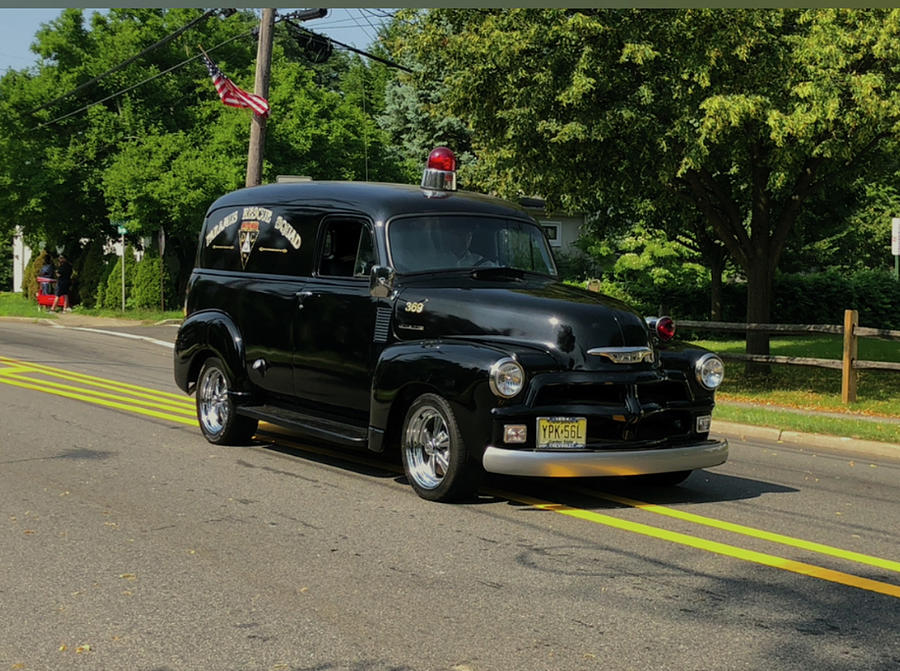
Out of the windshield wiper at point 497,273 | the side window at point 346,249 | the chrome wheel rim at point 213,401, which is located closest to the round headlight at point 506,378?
the windshield wiper at point 497,273

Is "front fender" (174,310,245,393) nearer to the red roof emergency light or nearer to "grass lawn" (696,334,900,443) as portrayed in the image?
the red roof emergency light

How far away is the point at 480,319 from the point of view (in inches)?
299

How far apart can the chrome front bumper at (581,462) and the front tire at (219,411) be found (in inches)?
131

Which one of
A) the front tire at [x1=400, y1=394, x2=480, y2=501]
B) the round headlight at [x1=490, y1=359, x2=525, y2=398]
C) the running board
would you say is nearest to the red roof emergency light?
the running board

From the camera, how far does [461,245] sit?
336 inches

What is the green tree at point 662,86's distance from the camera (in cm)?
1391

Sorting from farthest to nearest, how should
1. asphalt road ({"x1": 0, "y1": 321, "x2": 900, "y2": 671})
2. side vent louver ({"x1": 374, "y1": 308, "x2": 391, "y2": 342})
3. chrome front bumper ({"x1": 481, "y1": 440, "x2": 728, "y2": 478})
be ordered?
1. side vent louver ({"x1": 374, "y1": 308, "x2": 391, "y2": 342})
2. chrome front bumper ({"x1": 481, "y1": 440, "x2": 728, "y2": 478})
3. asphalt road ({"x1": 0, "y1": 321, "x2": 900, "y2": 671})

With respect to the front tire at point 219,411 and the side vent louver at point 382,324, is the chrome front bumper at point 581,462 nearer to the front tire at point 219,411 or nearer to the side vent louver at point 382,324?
the side vent louver at point 382,324

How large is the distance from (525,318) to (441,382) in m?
0.71

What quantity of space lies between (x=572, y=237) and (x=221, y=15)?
54.9 ft

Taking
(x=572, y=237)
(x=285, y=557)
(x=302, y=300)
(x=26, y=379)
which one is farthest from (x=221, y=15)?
(x=285, y=557)

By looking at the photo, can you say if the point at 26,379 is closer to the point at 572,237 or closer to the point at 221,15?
the point at 221,15

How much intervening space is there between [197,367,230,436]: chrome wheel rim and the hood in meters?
2.54

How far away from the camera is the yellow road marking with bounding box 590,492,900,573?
6180 mm
